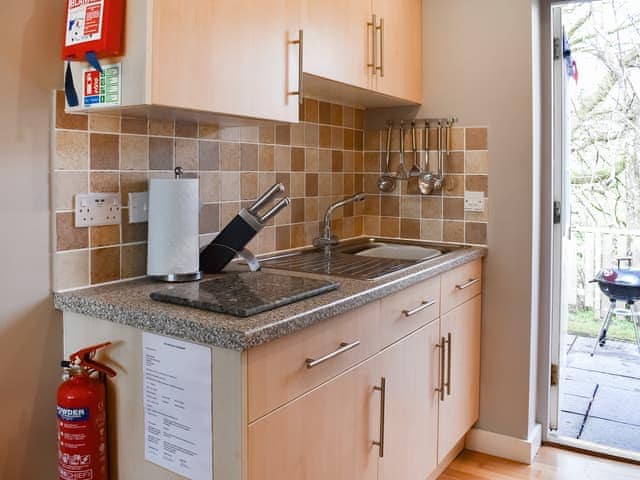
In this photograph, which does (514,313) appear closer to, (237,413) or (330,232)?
(330,232)

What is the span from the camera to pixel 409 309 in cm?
190

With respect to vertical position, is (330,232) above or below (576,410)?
above

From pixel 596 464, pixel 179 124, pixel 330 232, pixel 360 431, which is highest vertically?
pixel 179 124

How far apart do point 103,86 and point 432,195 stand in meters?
1.67

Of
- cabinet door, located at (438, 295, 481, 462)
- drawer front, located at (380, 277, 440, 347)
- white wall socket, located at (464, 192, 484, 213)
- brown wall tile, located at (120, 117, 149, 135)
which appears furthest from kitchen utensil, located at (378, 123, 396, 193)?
brown wall tile, located at (120, 117, 149, 135)

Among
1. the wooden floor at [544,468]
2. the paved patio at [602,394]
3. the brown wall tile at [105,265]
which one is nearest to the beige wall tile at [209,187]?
the brown wall tile at [105,265]

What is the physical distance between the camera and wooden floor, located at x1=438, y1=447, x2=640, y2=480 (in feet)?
7.86

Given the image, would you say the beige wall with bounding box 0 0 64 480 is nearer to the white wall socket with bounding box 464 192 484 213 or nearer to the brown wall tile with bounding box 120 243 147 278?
the brown wall tile with bounding box 120 243 147 278

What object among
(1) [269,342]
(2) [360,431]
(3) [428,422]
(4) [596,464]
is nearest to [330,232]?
(3) [428,422]

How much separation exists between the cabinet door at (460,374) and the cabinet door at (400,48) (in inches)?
37.8

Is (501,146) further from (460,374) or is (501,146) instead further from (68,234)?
(68,234)

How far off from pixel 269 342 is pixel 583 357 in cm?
321

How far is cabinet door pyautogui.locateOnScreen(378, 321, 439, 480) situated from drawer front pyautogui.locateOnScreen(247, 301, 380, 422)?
169mm

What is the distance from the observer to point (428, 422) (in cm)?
208
